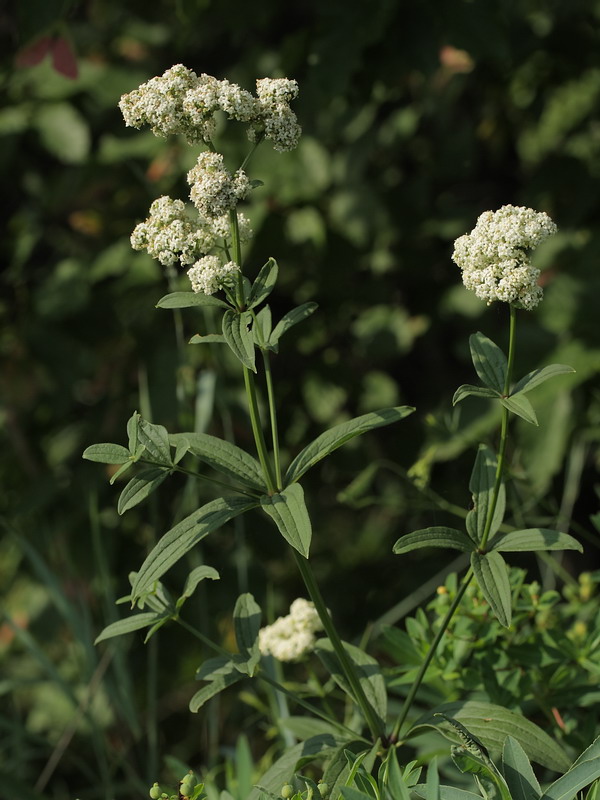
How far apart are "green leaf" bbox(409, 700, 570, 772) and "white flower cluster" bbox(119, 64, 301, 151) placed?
0.68 metres

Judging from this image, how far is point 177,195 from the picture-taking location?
2.38m

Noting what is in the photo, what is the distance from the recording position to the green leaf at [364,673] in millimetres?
1192

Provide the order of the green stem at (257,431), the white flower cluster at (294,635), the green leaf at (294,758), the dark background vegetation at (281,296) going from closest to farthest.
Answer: the green stem at (257,431), the green leaf at (294,758), the white flower cluster at (294,635), the dark background vegetation at (281,296)

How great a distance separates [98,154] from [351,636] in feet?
4.75

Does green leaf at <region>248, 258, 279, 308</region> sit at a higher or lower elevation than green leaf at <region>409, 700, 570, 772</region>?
higher

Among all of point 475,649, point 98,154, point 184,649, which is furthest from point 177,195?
point 475,649

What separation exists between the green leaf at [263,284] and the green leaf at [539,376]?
0.96 feet

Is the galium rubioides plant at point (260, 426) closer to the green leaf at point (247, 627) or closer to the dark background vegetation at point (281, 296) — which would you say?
the green leaf at point (247, 627)

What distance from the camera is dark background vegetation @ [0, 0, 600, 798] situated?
2.30 meters

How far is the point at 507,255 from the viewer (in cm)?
98

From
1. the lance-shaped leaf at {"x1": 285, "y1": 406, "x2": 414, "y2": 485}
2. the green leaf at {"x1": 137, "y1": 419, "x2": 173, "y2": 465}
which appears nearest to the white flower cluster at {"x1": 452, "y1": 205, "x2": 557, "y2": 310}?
the lance-shaped leaf at {"x1": 285, "y1": 406, "x2": 414, "y2": 485}

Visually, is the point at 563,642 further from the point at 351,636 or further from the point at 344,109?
the point at 344,109

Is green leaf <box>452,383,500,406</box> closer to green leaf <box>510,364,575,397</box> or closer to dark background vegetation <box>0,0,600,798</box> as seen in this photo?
green leaf <box>510,364,575,397</box>

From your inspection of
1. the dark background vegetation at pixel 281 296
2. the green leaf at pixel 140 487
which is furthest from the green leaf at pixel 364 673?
the dark background vegetation at pixel 281 296
